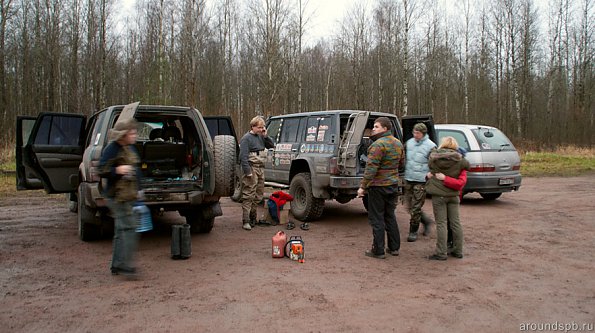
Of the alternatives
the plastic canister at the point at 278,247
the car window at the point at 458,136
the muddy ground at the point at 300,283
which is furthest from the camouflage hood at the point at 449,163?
the car window at the point at 458,136

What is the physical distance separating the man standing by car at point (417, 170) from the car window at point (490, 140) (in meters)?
3.91

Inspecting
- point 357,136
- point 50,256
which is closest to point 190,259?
point 50,256

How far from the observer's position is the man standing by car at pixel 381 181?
5590 millimetres

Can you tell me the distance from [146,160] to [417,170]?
4.31m

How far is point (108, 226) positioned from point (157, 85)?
16.2 m

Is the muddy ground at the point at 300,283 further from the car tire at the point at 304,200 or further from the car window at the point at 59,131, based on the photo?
the car window at the point at 59,131

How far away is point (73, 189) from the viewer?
655 cm

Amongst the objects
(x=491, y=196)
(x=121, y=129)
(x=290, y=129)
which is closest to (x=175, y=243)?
(x=121, y=129)

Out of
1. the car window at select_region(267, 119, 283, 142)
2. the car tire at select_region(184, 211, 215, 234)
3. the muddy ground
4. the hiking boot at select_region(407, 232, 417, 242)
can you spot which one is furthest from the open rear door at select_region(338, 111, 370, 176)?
the car tire at select_region(184, 211, 215, 234)

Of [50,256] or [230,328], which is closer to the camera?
[230,328]

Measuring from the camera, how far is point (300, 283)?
15.4ft

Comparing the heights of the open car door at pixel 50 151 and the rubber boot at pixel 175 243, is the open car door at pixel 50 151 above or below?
above

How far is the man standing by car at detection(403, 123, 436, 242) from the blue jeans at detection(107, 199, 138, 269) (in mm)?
4151

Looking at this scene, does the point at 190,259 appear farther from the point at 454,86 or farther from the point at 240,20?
the point at 454,86
